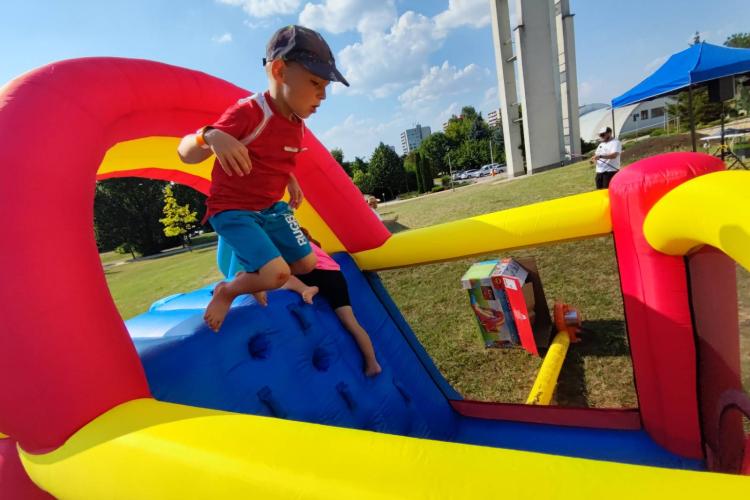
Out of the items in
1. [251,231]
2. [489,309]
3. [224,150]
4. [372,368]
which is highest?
[224,150]

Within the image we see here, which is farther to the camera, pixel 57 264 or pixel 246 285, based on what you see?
pixel 246 285

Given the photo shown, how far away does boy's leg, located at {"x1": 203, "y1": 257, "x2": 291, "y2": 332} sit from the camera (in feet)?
4.83

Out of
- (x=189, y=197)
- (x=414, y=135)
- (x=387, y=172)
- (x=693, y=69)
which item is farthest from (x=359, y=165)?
(x=414, y=135)

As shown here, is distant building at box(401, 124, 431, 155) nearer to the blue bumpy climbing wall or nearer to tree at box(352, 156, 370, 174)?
tree at box(352, 156, 370, 174)

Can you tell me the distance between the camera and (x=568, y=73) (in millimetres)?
18562

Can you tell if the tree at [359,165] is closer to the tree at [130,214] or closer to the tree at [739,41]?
the tree at [130,214]

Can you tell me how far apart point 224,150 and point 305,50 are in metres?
0.40

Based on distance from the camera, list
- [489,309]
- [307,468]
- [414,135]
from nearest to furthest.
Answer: [307,468], [489,309], [414,135]

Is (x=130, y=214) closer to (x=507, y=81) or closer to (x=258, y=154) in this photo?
(x=507, y=81)

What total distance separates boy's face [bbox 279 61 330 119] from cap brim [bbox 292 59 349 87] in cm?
3

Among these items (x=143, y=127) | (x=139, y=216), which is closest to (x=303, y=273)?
(x=143, y=127)

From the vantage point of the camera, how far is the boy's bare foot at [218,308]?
145cm

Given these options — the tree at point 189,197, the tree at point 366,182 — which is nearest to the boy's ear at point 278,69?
the tree at point 189,197

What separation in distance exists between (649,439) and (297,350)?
145 centimetres
